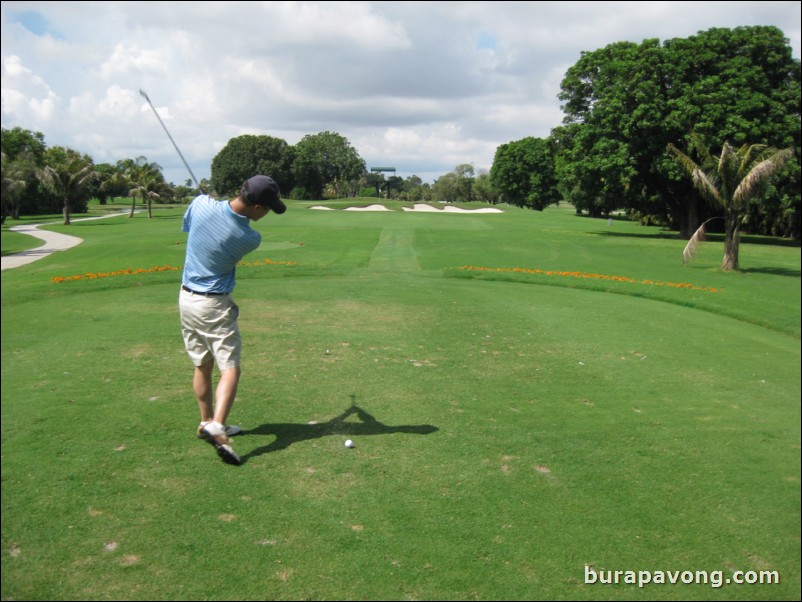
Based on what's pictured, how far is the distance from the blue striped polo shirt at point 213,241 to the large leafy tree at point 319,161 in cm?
4335

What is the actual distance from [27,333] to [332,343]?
167 inches

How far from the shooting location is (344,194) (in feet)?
343

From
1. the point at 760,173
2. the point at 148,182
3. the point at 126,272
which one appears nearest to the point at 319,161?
the point at 148,182

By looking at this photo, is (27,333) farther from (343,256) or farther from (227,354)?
(343,256)

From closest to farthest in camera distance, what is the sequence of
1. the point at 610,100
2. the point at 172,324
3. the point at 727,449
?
1. the point at 727,449
2. the point at 172,324
3. the point at 610,100

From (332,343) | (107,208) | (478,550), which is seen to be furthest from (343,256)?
(107,208)

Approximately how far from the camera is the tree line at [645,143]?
28.2ft

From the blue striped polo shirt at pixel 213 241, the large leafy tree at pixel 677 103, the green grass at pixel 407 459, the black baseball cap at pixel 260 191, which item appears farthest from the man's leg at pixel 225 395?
the large leafy tree at pixel 677 103

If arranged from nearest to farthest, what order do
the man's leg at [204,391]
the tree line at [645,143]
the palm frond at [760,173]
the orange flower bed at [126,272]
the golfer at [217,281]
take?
1. the golfer at [217,281]
2. the man's leg at [204,391]
3. the tree line at [645,143]
4. the palm frond at [760,173]
5. the orange flower bed at [126,272]

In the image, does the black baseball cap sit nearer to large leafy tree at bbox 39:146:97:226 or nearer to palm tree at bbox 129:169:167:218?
large leafy tree at bbox 39:146:97:226

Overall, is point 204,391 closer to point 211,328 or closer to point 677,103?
point 211,328

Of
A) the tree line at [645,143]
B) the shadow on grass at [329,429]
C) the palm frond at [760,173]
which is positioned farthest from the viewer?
the palm frond at [760,173]

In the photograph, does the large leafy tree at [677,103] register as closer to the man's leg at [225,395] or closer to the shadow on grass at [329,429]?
the shadow on grass at [329,429]

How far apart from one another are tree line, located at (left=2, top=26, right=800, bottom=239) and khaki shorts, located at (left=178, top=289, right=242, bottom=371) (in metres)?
1.38
